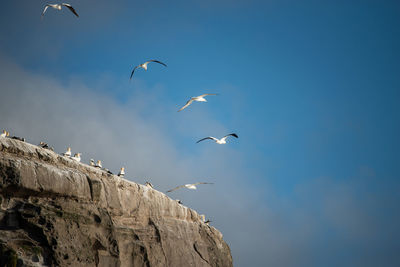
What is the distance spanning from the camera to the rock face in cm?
1102

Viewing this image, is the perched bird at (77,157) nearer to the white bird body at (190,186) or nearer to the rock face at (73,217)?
the rock face at (73,217)

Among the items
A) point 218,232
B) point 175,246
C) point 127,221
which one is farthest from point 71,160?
point 218,232

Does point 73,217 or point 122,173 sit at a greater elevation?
point 122,173

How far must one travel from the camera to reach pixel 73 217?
12492 mm

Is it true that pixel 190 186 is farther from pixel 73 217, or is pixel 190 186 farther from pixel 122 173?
pixel 73 217

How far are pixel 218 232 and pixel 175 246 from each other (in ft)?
23.8

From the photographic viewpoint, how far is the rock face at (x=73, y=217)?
11.0 meters

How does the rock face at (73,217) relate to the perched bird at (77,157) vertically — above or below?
below

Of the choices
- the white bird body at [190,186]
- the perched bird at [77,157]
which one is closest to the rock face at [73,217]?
A: the perched bird at [77,157]

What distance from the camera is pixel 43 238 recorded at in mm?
11242

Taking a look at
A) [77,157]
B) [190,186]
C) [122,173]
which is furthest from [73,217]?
[190,186]

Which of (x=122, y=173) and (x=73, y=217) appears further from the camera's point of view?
(x=122, y=173)

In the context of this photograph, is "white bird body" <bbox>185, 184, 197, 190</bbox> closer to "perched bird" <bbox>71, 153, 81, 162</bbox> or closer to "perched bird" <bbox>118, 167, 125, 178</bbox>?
"perched bird" <bbox>118, 167, 125, 178</bbox>

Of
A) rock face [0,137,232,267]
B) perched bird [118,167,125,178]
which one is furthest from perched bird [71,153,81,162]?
perched bird [118,167,125,178]
